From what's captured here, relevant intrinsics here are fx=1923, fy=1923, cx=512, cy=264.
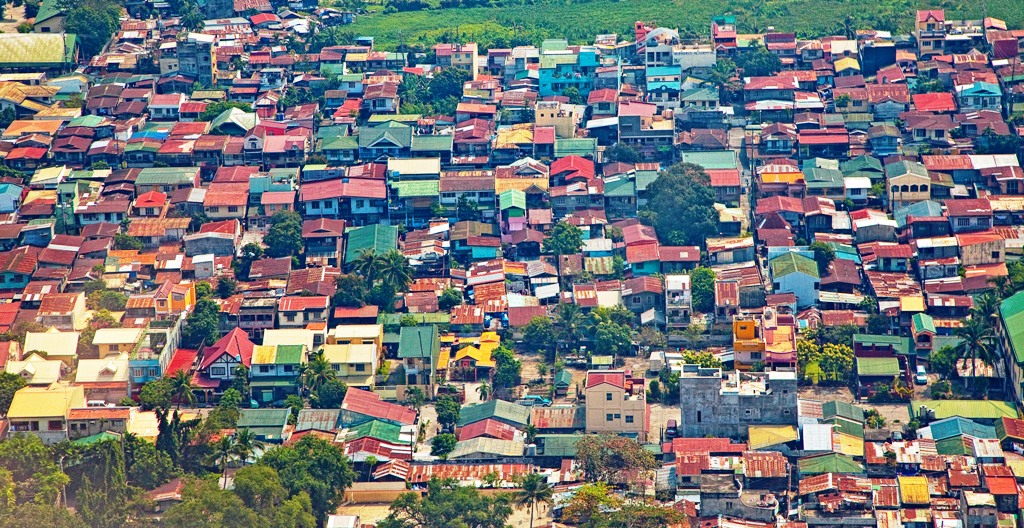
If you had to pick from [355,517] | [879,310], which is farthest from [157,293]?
[879,310]

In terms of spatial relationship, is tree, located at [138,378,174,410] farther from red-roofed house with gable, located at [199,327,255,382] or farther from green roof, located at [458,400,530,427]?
green roof, located at [458,400,530,427]

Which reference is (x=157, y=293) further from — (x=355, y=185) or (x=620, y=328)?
(x=620, y=328)

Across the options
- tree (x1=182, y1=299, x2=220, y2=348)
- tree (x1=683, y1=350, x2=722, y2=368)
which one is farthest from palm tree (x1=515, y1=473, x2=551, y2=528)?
tree (x1=182, y1=299, x2=220, y2=348)

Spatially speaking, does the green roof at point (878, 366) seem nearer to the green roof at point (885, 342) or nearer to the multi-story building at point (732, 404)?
the green roof at point (885, 342)

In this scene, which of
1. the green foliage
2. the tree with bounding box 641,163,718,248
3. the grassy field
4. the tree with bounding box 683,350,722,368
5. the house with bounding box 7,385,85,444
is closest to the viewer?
the house with bounding box 7,385,85,444

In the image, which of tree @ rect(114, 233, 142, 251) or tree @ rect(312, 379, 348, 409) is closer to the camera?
tree @ rect(312, 379, 348, 409)

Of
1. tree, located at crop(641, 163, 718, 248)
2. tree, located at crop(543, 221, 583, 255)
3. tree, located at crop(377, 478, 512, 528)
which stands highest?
tree, located at crop(641, 163, 718, 248)

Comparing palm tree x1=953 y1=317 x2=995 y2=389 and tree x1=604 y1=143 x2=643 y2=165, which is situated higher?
tree x1=604 y1=143 x2=643 y2=165

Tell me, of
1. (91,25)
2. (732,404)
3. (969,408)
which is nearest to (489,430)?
(732,404)

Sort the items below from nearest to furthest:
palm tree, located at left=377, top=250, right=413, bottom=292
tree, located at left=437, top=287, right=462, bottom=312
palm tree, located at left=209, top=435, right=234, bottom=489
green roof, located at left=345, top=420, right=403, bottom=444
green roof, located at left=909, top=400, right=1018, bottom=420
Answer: palm tree, located at left=209, top=435, right=234, bottom=489
green roof, located at left=909, top=400, right=1018, bottom=420
green roof, located at left=345, top=420, right=403, bottom=444
tree, located at left=437, top=287, right=462, bottom=312
palm tree, located at left=377, top=250, right=413, bottom=292
